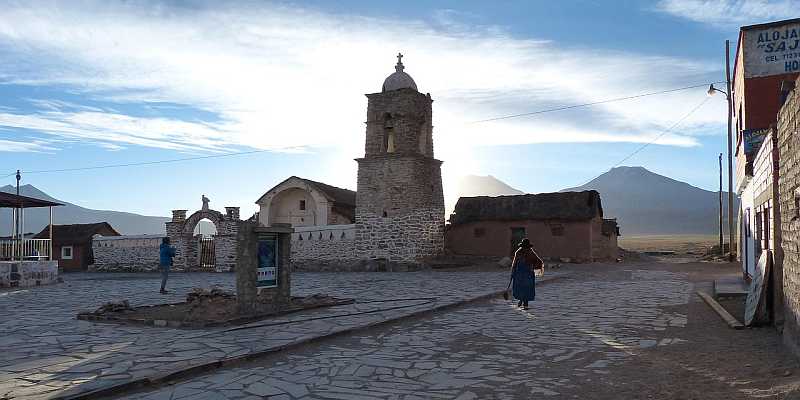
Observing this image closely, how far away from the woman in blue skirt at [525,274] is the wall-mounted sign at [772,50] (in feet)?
39.9

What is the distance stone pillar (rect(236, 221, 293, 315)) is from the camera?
420 inches

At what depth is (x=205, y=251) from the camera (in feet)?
102

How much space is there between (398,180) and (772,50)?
15.0 metres

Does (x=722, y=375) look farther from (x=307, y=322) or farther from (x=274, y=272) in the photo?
(x=274, y=272)

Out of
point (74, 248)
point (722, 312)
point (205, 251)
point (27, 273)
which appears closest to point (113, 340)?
point (722, 312)

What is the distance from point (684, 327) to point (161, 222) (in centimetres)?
19890

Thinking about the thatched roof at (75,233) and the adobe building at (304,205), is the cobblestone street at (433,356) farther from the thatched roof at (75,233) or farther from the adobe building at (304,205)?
the thatched roof at (75,233)

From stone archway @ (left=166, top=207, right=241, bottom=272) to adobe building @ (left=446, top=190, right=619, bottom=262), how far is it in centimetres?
1082

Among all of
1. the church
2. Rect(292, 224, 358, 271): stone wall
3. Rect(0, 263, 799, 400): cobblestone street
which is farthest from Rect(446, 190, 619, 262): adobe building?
Rect(0, 263, 799, 400): cobblestone street

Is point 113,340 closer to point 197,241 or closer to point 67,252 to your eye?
point 197,241

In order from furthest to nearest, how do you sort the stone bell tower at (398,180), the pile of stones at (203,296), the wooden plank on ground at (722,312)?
1. the stone bell tower at (398,180)
2. the pile of stones at (203,296)
3. the wooden plank on ground at (722,312)

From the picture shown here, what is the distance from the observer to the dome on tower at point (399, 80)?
2873 cm

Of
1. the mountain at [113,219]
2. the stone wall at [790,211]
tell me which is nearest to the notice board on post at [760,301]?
the stone wall at [790,211]

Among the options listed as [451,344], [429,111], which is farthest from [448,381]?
[429,111]
